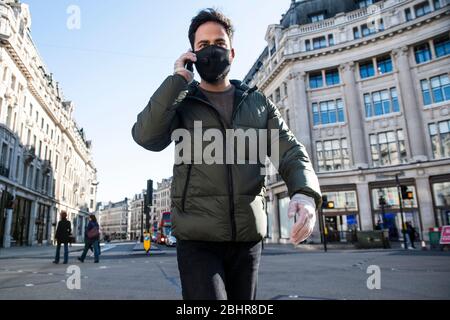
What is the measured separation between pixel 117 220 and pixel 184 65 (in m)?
183

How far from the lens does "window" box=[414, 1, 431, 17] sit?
27.6 metres

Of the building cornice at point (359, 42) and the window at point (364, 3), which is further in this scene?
the window at point (364, 3)

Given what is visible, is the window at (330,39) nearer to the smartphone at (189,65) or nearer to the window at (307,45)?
the window at (307,45)

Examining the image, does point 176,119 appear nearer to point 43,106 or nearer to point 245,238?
point 245,238

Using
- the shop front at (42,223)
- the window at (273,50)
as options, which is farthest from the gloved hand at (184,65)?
the shop front at (42,223)

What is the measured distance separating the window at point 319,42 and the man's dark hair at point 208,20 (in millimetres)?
32725

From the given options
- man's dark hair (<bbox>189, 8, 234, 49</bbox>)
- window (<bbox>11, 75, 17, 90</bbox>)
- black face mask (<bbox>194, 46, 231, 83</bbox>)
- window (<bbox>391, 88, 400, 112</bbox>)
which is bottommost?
black face mask (<bbox>194, 46, 231, 83</bbox>)

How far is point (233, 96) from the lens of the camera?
2.02m

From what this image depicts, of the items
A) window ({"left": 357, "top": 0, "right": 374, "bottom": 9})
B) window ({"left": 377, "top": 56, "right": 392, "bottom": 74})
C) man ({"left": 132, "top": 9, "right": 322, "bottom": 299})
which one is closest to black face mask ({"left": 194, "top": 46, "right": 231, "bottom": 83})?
man ({"left": 132, "top": 9, "right": 322, "bottom": 299})

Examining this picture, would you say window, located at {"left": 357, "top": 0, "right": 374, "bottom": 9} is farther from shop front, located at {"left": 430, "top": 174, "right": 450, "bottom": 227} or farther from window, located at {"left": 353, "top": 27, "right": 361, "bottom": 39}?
shop front, located at {"left": 430, "top": 174, "right": 450, "bottom": 227}

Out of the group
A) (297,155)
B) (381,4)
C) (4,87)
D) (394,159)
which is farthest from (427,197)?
(4,87)

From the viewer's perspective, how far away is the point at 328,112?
101 feet

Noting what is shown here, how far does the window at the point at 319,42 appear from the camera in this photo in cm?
3179
